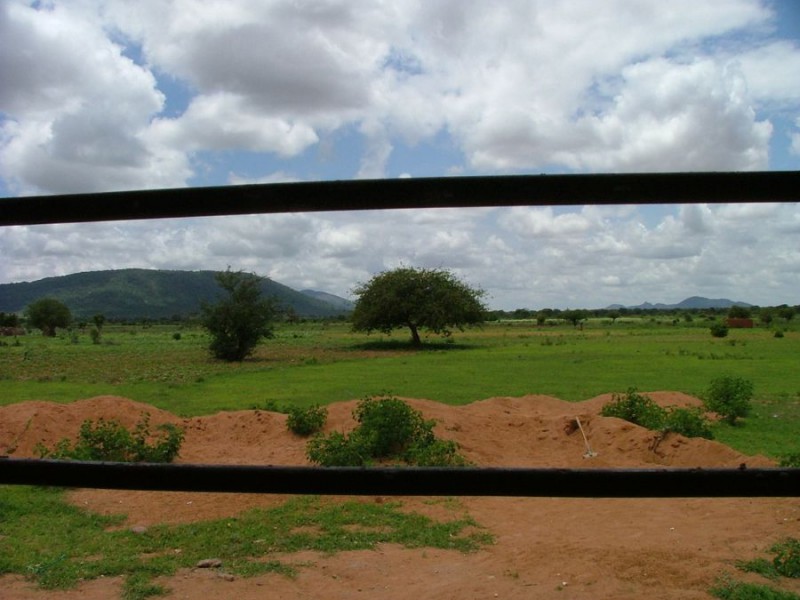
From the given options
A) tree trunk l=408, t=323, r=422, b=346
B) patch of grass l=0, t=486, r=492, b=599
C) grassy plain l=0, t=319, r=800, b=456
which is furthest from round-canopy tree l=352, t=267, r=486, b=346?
patch of grass l=0, t=486, r=492, b=599

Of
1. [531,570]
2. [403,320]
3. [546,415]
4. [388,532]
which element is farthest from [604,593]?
[403,320]

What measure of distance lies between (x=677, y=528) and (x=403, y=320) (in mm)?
41859

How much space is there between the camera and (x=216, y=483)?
141 cm

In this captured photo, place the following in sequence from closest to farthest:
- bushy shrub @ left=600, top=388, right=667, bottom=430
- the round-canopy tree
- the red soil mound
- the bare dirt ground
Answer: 1. the bare dirt ground
2. the red soil mound
3. bushy shrub @ left=600, top=388, right=667, bottom=430
4. the round-canopy tree

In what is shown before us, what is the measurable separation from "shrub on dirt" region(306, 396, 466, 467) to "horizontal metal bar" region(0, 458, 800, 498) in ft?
22.3

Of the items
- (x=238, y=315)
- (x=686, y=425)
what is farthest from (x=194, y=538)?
(x=238, y=315)

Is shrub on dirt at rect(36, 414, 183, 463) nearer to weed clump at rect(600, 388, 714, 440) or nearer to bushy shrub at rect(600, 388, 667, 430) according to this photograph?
weed clump at rect(600, 388, 714, 440)

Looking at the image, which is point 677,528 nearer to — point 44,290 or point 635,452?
point 635,452

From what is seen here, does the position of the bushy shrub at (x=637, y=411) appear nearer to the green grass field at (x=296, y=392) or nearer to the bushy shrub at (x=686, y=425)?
the bushy shrub at (x=686, y=425)

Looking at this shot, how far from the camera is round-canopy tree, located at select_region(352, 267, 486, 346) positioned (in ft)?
155

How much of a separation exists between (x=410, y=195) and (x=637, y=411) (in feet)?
36.5

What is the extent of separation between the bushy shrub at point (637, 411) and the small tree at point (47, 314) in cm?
6988

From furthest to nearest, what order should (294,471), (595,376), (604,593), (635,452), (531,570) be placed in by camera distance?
(595,376)
(635,452)
(531,570)
(604,593)
(294,471)

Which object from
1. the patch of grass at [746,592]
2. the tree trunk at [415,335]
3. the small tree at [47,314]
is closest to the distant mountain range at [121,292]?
the small tree at [47,314]
